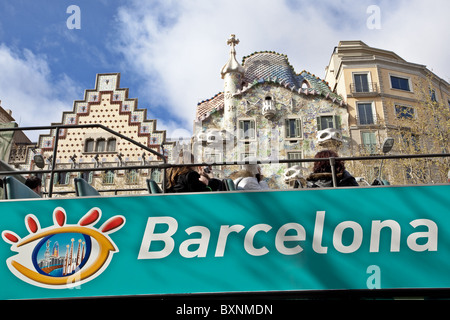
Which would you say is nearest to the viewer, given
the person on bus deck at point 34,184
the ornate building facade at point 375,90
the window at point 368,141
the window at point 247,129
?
the person on bus deck at point 34,184

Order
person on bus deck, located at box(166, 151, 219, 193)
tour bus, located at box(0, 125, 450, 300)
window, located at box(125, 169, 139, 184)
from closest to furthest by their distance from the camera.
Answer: tour bus, located at box(0, 125, 450, 300) < person on bus deck, located at box(166, 151, 219, 193) < window, located at box(125, 169, 139, 184)

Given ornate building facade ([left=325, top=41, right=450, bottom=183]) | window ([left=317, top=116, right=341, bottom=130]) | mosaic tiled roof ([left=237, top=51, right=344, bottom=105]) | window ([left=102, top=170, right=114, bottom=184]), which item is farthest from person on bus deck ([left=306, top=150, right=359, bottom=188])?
mosaic tiled roof ([left=237, top=51, right=344, bottom=105])

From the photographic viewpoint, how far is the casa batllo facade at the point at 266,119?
24.1 meters

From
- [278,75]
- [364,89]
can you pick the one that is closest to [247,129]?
[278,75]

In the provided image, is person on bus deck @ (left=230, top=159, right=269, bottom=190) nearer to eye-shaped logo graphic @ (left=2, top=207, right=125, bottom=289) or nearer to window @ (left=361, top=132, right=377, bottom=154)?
eye-shaped logo graphic @ (left=2, top=207, right=125, bottom=289)

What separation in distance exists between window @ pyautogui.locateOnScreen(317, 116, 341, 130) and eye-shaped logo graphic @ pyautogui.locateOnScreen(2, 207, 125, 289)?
22733 mm

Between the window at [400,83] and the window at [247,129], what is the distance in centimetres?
1020

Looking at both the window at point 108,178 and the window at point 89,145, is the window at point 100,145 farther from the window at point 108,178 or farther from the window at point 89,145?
the window at point 108,178

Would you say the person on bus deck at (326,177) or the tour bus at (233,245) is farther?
the person on bus deck at (326,177)

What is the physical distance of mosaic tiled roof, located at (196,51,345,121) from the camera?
2572cm

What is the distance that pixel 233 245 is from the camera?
313cm

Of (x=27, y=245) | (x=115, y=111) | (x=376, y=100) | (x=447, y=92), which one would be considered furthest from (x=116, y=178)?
(x=447, y=92)

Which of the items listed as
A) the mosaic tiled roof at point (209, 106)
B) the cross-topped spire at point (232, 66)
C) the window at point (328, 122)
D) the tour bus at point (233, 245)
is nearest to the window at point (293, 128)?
the window at point (328, 122)
